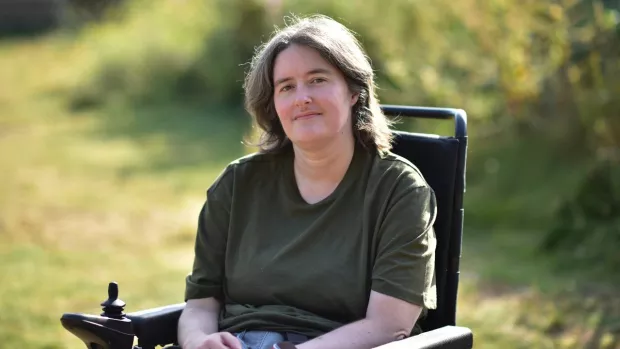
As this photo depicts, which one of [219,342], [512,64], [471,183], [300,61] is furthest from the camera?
[471,183]

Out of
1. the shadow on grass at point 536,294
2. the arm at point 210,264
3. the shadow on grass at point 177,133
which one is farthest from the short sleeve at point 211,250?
the shadow on grass at point 177,133

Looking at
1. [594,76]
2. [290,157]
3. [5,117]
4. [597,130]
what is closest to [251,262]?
[290,157]

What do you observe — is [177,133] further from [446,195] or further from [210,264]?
[446,195]

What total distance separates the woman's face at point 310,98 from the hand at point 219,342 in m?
0.58

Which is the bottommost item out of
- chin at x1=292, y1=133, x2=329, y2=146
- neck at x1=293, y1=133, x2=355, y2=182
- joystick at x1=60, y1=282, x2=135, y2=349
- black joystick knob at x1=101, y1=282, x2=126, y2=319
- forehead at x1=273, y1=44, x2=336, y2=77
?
joystick at x1=60, y1=282, x2=135, y2=349

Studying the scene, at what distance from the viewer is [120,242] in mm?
6805

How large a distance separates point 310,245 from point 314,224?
0.06 metres

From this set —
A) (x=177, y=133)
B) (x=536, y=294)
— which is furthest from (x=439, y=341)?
(x=177, y=133)

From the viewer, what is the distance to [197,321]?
286 cm

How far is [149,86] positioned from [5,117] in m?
1.87

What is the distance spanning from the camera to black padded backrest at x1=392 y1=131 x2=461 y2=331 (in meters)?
2.88

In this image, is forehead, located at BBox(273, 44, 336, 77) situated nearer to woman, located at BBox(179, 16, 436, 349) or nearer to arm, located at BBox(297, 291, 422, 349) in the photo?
woman, located at BBox(179, 16, 436, 349)

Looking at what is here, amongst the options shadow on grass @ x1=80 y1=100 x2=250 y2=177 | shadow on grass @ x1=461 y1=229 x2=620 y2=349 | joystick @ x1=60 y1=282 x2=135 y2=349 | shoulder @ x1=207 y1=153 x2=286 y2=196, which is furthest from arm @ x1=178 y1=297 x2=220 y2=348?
shadow on grass @ x1=80 y1=100 x2=250 y2=177

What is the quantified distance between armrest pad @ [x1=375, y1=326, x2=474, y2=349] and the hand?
50 cm
